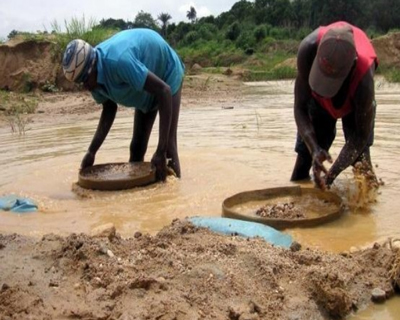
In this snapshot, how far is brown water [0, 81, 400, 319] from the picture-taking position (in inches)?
164

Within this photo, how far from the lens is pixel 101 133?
5637mm

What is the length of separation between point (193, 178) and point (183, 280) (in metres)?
2.94

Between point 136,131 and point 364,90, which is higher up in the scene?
point 364,90

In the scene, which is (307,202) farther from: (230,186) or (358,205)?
(230,186)

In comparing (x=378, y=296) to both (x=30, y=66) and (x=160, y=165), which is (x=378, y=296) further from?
(x=30, y=66)

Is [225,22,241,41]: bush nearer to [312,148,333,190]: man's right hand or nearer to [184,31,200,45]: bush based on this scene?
[184,31,200,45]: bush

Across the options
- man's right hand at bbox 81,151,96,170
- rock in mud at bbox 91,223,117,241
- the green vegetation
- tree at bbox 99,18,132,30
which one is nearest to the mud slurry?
rock in mud at bbox 91,223,117,241

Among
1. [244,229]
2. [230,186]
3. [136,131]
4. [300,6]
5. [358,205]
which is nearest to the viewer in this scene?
[244,229]

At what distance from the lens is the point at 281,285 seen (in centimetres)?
270

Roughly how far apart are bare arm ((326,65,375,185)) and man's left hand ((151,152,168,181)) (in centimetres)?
150

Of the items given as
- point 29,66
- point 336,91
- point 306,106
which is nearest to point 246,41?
point 29,66

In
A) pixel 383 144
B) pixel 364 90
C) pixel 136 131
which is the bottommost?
pixel 383 144

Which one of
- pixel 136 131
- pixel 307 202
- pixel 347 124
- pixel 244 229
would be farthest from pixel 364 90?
pixel 136 131

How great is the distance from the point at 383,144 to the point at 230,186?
227 centimetres
